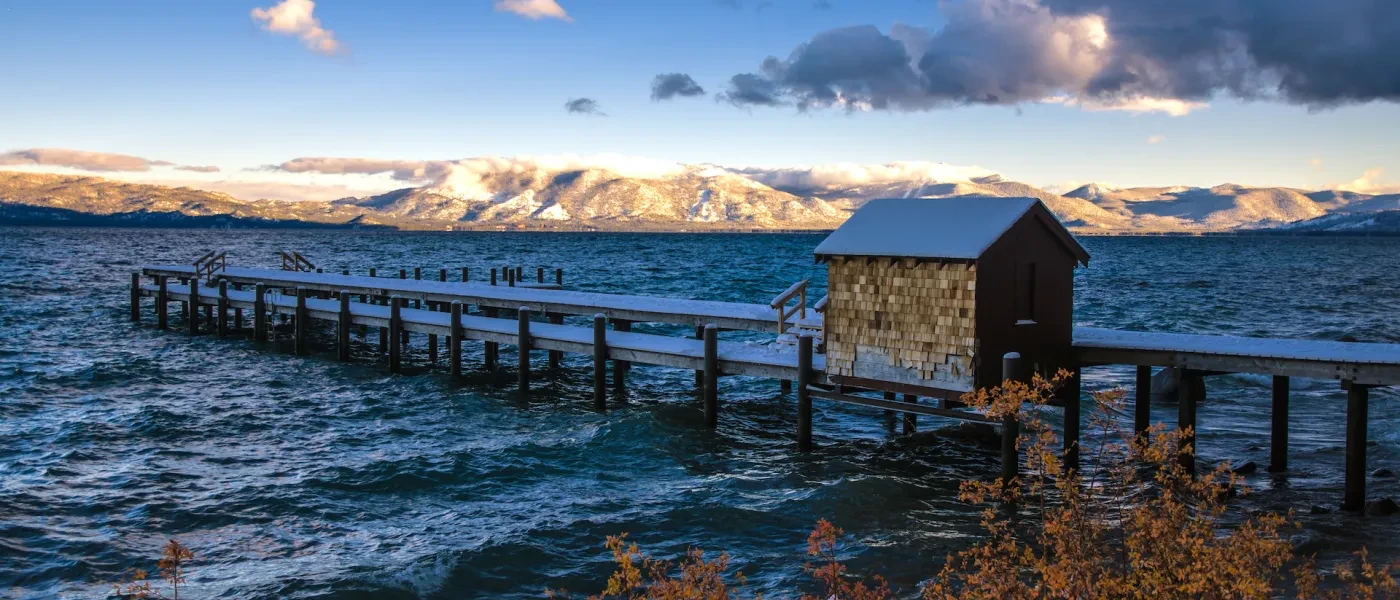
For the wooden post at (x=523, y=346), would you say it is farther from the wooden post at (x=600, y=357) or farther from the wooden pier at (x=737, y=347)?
the wooden post at (x=600, y=357)

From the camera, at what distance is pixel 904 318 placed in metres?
15.8

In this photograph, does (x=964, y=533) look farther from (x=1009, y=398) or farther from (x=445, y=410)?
(x=445, y=410)

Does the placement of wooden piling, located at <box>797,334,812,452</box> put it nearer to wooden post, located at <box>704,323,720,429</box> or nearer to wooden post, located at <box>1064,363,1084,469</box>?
wooden post, located at <box>704,323,720,429</box>

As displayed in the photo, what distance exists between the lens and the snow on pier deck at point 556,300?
898 inches

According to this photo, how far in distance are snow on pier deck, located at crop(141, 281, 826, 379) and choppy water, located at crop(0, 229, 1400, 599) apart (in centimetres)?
131

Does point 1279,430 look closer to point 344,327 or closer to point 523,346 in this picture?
point 523,346

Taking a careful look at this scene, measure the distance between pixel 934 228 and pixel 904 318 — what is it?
4.83 ft

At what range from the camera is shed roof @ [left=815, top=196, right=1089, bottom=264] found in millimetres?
15180

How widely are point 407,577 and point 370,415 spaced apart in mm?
10557

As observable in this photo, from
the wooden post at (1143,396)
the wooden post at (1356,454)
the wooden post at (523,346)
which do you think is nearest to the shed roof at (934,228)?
the wooden post at (1143,396)

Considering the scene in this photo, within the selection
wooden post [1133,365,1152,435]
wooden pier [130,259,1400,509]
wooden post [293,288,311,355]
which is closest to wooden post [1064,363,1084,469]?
wooden pier [130,259,1400,509]

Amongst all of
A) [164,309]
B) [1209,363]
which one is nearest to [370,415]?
[1209,363]

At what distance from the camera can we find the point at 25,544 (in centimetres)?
1334

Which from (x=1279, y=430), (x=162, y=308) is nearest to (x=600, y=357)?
(x=1279, y=430)
